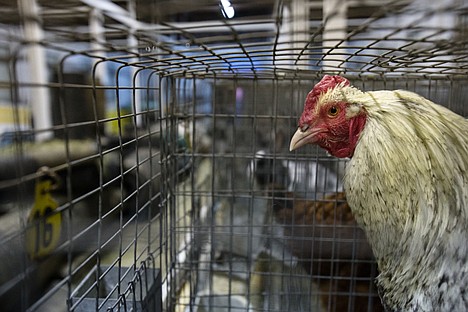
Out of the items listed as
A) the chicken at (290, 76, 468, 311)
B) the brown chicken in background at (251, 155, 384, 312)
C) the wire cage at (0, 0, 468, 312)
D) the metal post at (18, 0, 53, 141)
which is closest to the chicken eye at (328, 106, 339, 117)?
the chicken at (290, 76, 468, 311)

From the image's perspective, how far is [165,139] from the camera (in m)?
1.30

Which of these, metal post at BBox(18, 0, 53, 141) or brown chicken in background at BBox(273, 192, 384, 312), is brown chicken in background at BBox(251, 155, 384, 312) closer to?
brown chicken in background at BBox(273, 192, 384, 312)

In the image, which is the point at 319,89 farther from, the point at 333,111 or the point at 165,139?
the point at 165,139

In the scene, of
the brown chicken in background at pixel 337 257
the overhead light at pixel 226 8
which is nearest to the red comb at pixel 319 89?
the brown chicken in background at pixel 337 257

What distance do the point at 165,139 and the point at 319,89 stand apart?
1.90 ft

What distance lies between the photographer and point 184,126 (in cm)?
149

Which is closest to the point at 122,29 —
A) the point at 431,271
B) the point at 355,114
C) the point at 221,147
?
the point at 355,114

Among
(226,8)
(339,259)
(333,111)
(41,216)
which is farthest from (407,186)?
(41,216)

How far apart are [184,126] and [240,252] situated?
2.26 feet

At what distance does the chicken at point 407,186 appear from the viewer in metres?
0.81

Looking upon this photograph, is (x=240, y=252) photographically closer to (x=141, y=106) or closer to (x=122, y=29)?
(x=141, y=106)

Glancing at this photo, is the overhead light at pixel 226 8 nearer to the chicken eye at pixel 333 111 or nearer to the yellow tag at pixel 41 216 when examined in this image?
the chicken eye at pixel 333 111

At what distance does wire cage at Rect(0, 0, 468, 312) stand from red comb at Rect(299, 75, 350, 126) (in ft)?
0.17

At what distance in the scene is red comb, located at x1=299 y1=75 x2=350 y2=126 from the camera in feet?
3.21
